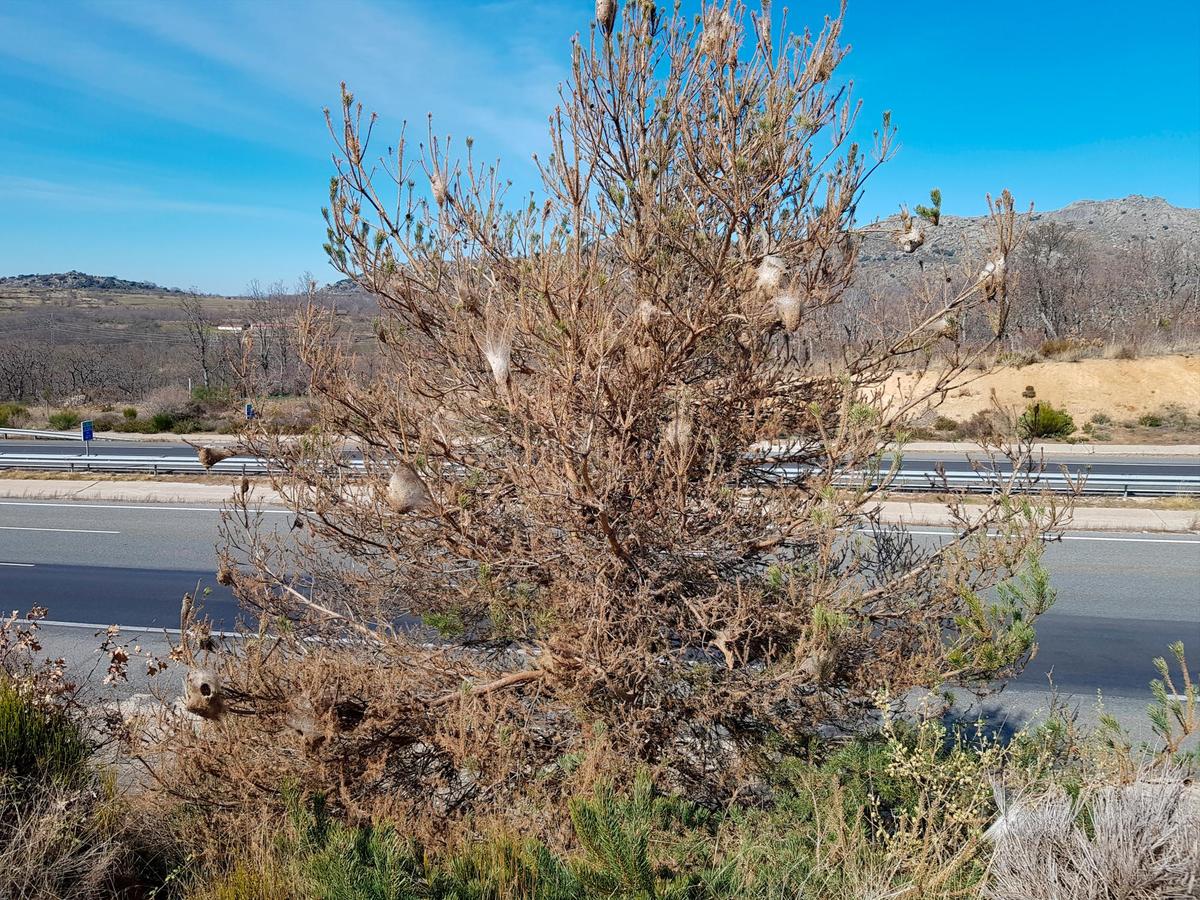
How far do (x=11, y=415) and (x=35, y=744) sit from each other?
3265cm

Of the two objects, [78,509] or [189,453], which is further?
[189,453]

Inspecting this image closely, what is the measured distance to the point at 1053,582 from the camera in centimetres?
972

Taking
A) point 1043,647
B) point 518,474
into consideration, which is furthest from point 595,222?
point 1043,647

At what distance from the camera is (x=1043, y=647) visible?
7.57 m

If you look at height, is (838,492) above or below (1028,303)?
below

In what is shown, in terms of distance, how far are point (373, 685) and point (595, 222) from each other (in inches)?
89.3

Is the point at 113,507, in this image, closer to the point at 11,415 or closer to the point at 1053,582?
the point at 1053,582

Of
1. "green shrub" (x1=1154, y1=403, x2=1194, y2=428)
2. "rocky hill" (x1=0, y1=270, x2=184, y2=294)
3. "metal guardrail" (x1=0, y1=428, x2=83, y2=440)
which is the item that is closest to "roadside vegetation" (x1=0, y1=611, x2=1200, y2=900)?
"metal guardrail" (x1=0, y1=428, x2=83, y2=440)

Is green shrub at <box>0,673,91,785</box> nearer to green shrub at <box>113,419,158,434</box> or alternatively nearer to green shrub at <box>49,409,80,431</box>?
green shrub at <box>113,419,158,434</box>

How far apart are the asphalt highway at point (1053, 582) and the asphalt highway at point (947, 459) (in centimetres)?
313

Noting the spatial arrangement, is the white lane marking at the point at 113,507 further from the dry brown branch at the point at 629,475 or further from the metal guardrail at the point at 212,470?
the dry brown branch at the point at 629,475

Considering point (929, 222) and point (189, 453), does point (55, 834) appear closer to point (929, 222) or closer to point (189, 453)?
point (929, 222)

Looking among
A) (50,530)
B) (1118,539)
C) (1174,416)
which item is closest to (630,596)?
(1118,539)

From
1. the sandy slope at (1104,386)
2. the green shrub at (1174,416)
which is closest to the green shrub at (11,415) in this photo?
the sandy slope at (1104,386)
